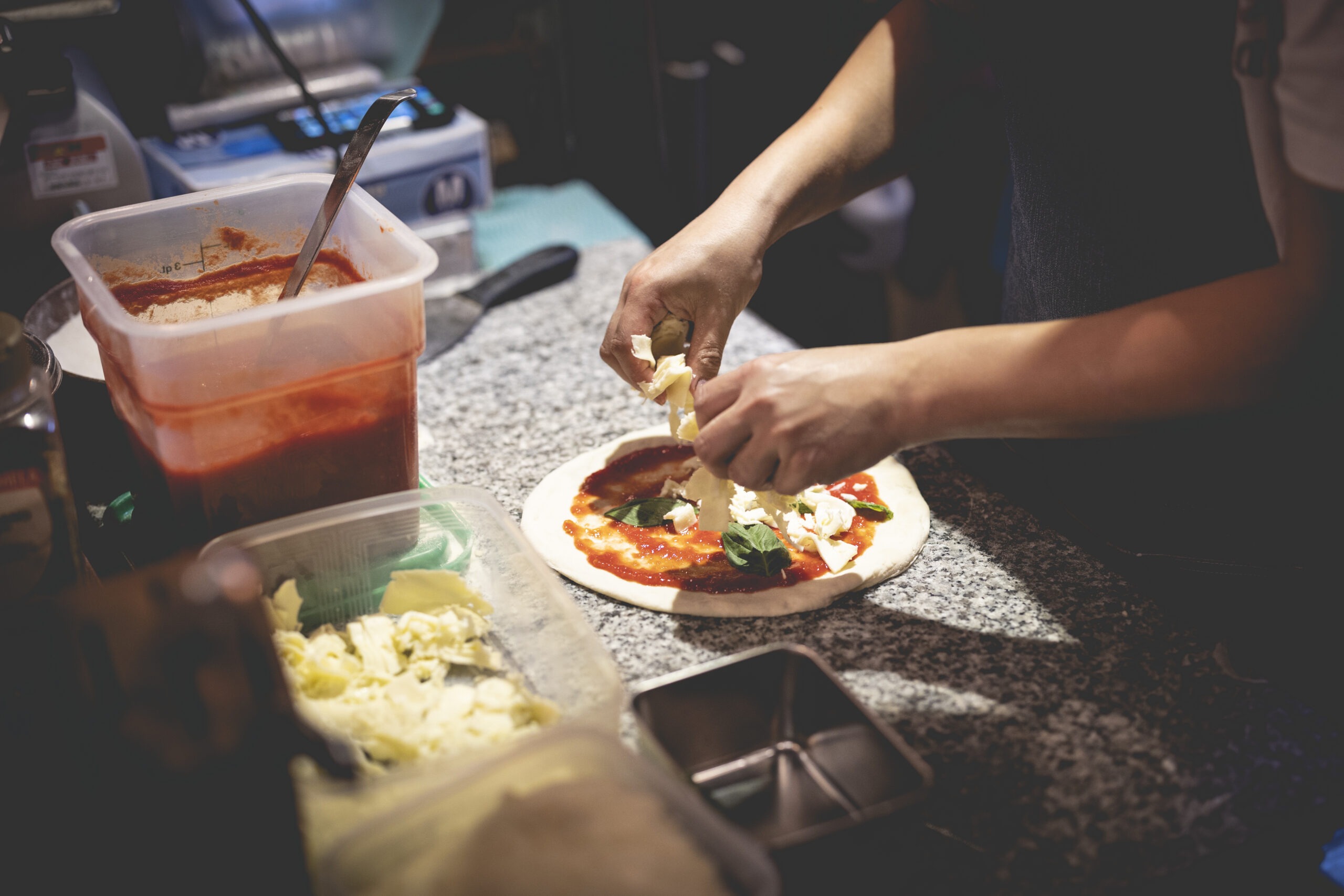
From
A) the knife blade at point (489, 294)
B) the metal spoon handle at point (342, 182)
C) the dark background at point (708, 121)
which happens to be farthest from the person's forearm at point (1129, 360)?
the dark background at point (708, 121)

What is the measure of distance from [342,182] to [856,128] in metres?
0.83

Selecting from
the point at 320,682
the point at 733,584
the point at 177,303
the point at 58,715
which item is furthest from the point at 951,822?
the point at 177,303

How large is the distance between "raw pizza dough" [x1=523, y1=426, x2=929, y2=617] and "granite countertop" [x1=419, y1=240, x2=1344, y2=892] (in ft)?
0.07

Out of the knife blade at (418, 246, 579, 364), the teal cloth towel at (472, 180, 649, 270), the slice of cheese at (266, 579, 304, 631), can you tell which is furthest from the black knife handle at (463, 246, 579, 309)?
the slice of cheese at (266, 579, 304, 631)

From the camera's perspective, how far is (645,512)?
1471mm

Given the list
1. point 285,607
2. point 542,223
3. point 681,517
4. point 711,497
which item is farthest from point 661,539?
point 542,223

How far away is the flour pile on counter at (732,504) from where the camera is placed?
133 cm

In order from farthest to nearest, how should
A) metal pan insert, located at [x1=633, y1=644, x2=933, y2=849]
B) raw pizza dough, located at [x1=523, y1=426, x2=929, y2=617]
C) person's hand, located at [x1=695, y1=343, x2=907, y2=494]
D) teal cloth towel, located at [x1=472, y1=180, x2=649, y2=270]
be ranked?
teal cloth towel, located at [x1=472, y1=180, x2=649, y2=270] → raw pizza dough, located at [x1=523, y1=426, x2=929, y2=617] → person's hand, located at [x1=695, y1=343, x2=907, y2=494] → metal pan insert, located at [x1=633, y1=644, x2=933, y2=849]

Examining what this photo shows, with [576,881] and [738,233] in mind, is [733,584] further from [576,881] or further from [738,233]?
[576,881]

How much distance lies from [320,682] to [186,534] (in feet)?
0.97

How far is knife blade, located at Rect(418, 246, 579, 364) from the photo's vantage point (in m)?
2.00

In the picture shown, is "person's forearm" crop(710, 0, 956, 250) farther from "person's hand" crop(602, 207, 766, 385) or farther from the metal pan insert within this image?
the metal pan insert

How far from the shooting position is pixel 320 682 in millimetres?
1040

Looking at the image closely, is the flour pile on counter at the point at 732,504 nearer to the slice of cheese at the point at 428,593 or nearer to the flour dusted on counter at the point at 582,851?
the slice of cheese at the point at 428,593
